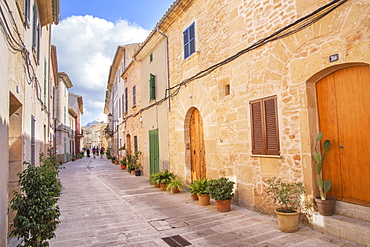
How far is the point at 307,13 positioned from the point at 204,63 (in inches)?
139

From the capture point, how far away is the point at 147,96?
12719 mm

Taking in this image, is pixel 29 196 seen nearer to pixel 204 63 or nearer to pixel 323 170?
pixel 323 170

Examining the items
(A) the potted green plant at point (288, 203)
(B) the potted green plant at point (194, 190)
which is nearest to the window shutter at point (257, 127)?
(A) the potted green plant at point (288, 203)

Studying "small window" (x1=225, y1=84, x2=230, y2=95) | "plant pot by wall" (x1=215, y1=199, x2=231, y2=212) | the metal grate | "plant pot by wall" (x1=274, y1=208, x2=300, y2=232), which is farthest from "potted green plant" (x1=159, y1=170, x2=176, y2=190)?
"plant pot by wall" (x1=274, y1=208, x2=300, y2=232)

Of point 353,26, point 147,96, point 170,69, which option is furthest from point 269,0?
point 147,96

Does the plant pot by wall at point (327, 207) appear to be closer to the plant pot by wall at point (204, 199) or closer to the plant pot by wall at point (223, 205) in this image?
the plant pot by wall at point (223, 205)

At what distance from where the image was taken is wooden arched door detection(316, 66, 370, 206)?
3.95 meters

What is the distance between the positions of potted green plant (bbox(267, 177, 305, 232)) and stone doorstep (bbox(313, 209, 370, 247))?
350 mm

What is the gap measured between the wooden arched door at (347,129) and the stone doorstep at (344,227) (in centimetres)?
34

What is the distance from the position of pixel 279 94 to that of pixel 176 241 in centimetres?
336

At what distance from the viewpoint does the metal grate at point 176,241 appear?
4.17 m

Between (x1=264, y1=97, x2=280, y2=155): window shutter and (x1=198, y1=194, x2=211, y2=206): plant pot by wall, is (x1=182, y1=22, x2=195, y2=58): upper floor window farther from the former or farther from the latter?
(x1=198, y1=194, x2=211, y2=206): plant pot by wall

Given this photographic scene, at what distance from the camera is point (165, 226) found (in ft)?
16.7

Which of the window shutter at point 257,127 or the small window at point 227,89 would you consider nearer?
the window shutter at point 257,127
